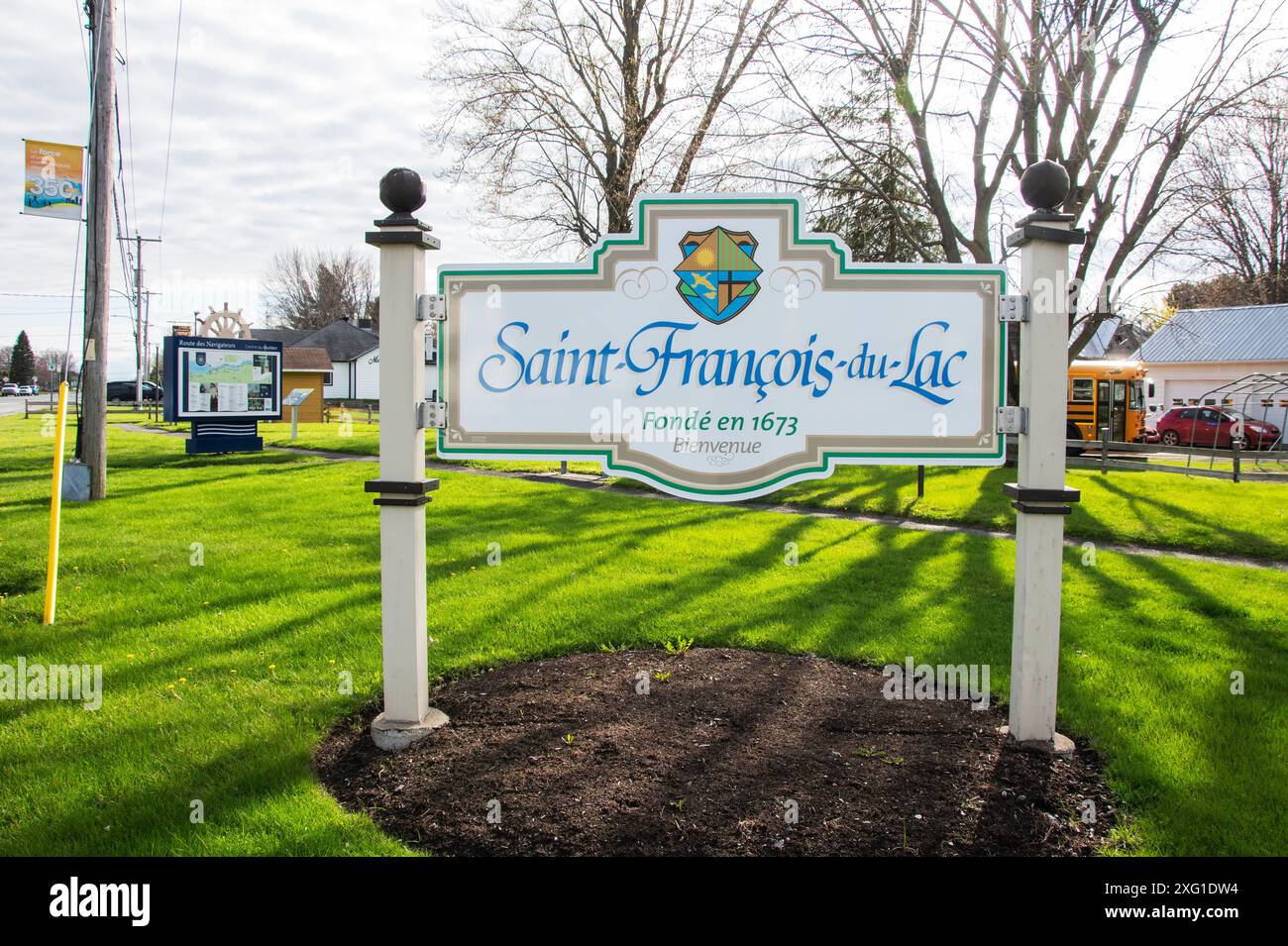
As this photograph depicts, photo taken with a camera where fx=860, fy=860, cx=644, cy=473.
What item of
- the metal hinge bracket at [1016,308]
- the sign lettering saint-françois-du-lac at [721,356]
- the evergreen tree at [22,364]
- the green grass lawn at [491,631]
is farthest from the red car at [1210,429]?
the evergreen tree at [22,364]

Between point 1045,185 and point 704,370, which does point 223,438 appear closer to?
point 704,370

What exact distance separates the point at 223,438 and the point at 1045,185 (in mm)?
18503

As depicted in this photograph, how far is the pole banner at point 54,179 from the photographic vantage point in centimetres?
958

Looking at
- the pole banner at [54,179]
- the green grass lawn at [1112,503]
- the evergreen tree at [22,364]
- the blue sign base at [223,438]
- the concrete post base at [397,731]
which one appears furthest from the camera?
the evergreen tree at [22,364]

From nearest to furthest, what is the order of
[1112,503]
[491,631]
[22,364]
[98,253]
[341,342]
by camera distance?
[491,631] → [98,253] → [1112,503] → [341,342] → [22,364]

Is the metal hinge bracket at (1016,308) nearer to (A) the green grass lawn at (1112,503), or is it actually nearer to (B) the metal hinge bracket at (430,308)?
(B) the metal hinge bracket at (430,308)

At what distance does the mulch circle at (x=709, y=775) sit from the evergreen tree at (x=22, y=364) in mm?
114946

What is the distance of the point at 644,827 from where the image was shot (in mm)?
3459

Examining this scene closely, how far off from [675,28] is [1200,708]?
17521 mm

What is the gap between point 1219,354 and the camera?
1542 inches

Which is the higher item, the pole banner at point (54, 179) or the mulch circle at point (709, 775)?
the pole banner at point (54, 179)

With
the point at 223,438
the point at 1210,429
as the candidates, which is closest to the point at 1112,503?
the point at 223,438

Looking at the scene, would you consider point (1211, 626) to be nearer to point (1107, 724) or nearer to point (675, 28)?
point (1107, 724)

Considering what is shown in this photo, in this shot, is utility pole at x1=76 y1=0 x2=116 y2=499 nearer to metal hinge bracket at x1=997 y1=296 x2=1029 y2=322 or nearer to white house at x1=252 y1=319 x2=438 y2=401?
metal hinge bracket at x1=997 y1=296 x2=1029 y2=322
